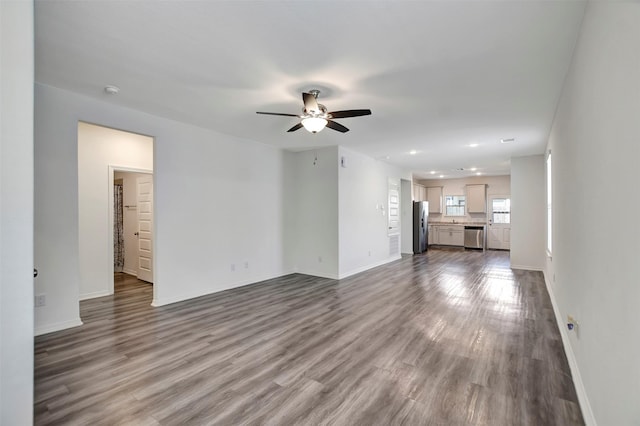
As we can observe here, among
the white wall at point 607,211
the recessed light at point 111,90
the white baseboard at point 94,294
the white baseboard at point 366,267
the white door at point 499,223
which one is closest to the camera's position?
the white wall at point 607,211

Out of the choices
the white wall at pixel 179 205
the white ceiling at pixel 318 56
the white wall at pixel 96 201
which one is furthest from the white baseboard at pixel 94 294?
the white ceiling at pixel 318 56

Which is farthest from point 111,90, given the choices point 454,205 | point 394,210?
point 454,205

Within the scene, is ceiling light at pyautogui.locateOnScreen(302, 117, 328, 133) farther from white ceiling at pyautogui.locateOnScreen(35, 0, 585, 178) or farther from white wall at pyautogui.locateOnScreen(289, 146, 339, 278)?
white wall at pyautogui.locateOnScreen(289, 146, 339, 278)

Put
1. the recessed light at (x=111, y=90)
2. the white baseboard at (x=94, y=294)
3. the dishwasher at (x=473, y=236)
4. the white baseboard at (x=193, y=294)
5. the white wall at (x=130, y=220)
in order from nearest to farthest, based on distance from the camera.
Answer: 1. the recessed light at (x=111, y=90)
2. the white baseboard at (x=193, y=294)
3. the white baseboard at (x=94, y=294)
4. the white wall at (x=130, y=220)
5. the dishwasher at (x=473, y=236)

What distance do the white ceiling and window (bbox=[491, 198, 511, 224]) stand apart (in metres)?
7.22

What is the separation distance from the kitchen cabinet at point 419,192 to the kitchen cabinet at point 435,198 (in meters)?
0.19

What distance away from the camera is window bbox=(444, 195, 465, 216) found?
11.5 m

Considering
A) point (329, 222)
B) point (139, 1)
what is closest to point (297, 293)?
point (329, 222)

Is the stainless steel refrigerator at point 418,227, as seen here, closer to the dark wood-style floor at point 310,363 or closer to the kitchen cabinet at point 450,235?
the kitchen cabinet at point 450,235

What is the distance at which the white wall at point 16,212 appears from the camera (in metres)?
1.37

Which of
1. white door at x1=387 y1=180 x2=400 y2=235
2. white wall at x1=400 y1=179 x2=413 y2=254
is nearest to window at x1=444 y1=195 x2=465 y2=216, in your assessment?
white wall at x1=400 y1=179 x2=413 y2=254

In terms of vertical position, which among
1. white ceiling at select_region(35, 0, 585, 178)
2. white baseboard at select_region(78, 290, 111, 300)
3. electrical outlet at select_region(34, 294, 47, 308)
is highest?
white ceiling at select_region(35, 0, 585, 178)

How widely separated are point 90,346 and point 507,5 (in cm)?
456

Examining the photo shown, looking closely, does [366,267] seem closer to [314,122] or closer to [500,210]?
[314,122]
